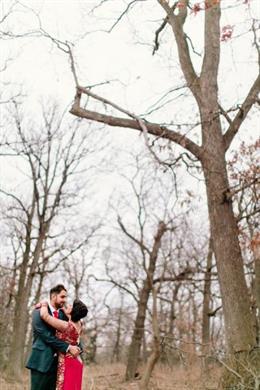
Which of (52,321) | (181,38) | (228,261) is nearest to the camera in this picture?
(52,321)

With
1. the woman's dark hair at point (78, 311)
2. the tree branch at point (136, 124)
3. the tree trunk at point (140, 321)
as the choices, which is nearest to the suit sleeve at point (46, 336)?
the woman's dark hair at point (78, 311)

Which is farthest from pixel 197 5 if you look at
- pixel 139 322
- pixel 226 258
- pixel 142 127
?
pixel 139 322

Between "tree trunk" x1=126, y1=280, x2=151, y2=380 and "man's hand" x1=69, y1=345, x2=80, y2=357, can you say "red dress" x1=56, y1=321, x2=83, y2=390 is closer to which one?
"man's hand" x1=69, y1=345, x2=80, y2=357

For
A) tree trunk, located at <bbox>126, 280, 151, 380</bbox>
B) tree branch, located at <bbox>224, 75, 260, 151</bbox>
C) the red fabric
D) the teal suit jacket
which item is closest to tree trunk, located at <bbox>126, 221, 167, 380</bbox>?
tree trunk, located at <bbox>126, 280, 151, 380</bbox>

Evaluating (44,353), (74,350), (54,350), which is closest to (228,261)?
(74,350)

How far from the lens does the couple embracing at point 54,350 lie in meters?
5.39

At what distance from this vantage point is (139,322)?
18.4 metres

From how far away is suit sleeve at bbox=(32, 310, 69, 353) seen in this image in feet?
17.7

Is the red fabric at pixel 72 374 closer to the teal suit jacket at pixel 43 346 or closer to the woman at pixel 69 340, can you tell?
the woman at pixel 69 340

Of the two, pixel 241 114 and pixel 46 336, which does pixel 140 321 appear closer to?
pixel 241 114

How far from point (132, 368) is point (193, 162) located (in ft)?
39.0

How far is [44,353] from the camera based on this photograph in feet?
17.9

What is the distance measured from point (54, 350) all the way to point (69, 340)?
0.65 feet

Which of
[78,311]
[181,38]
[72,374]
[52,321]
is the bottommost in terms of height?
[72,374]
